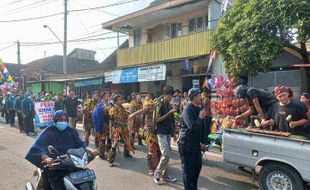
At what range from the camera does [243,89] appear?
21.5 feet

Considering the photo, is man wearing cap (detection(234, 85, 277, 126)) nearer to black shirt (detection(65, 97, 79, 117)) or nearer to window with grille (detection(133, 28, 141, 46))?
black shirt (detection(65, 97, 79, 117))

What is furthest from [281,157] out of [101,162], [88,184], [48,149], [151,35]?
[151,35]

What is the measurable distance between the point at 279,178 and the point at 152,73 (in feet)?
42.6

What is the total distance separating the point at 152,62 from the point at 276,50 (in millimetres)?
10304

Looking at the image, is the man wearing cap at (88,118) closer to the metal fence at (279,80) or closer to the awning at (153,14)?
the metal fence at (279,80)

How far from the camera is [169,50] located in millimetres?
18078

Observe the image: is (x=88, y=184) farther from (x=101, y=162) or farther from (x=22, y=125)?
(x=22, y=125)

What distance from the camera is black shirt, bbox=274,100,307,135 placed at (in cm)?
Result: 571

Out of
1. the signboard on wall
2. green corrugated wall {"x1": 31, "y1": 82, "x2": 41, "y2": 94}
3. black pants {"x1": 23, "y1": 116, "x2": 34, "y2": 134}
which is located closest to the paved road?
black pants {"x1": 23, "y1": 116, "x2": 34, "y2": 134}

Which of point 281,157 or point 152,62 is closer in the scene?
point 281,157

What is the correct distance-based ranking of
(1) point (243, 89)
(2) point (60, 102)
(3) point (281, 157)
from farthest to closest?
(2) point (60, 102) → (1) point (243, 89) → (3) point (281, 157)

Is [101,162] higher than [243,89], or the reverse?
[243,89]

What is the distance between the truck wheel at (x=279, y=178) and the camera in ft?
17.1

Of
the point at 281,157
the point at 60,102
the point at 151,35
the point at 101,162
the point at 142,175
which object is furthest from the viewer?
the point at 151,35
